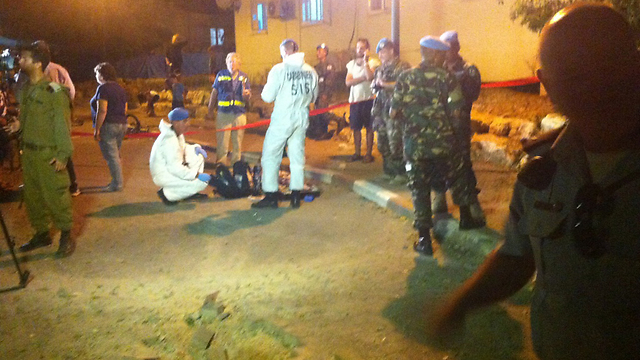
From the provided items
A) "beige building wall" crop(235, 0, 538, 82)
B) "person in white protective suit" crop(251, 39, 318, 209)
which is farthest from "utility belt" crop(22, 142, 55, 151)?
"beige building wall" crop(235, 0, 538, 82)

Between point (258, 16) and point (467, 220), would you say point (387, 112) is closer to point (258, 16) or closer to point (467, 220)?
point (467, 220)

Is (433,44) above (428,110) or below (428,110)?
above

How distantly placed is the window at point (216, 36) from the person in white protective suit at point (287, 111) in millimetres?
32322

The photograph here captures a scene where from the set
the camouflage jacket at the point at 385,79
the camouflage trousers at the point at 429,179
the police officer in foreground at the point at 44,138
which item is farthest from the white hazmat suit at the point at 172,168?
the camouflage trousers at the point at 429,179

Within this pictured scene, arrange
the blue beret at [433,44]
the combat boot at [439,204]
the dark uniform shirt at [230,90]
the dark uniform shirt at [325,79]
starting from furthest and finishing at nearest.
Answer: the dark uniform shirt at [325,79] → the dark uniform shirt at [230,90] → the combat boot at [439,204] → the blue beret at [433,44]

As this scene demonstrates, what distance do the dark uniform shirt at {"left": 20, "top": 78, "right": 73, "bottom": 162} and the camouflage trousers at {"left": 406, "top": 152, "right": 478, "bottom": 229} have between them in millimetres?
3446

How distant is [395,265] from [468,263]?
687 millimetres

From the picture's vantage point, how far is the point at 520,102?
32.4ft

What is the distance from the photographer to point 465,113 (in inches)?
218

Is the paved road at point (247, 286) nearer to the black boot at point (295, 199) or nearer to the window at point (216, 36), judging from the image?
the black boot at point (295, 199)

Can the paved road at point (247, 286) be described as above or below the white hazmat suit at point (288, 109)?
below

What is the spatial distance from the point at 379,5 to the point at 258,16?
746 centimetres

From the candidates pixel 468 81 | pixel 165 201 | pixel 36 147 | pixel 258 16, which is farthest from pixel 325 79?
pixel 36 147

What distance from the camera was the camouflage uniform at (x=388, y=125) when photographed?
24.1 ft
